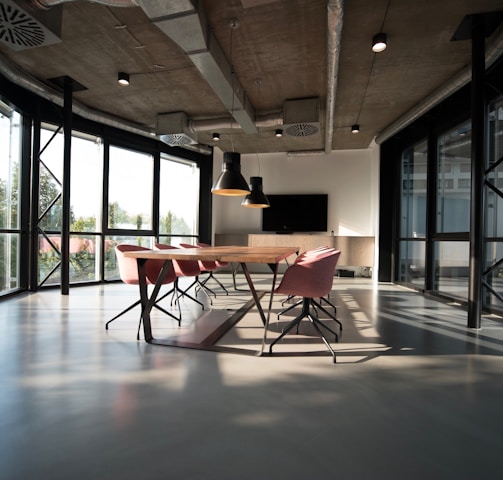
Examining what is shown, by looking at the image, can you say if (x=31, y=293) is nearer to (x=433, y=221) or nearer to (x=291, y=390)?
(x=291, y=390)

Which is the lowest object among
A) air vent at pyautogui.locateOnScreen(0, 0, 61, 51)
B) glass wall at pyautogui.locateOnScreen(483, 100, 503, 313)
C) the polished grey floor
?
the polished grey floor

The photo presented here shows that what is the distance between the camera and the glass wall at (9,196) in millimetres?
4770

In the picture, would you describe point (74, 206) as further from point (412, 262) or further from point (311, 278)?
point (412, 262)

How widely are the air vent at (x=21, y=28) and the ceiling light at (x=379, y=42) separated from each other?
3.27m

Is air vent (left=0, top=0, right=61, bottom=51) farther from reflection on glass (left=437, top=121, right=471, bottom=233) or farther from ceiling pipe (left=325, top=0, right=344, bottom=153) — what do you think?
reflection on glass (left=437, top=121, right=471, bottom=233)

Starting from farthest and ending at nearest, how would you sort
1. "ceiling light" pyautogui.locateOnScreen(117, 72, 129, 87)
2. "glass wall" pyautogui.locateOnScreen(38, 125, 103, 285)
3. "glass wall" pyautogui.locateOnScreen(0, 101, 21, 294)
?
"glass wall" pyautogui.locateOnScreen(38, 125, 103, 285) < "glass wall" pyautogui.locateOnScreen(0, 101, 21, 294) < "ceiling light" pyautogui.locateOnScreen(117, 72, 129, 87)

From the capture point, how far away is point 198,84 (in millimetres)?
5000

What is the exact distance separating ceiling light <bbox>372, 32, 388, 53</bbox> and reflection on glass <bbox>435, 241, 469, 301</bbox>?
303 centimetres

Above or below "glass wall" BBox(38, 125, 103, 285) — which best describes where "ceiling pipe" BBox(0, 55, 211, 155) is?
above

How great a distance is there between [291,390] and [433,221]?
485cm

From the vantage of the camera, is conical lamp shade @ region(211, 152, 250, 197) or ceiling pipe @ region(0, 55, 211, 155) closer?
conical lamp shade @ region(211, 152, 250, 197)

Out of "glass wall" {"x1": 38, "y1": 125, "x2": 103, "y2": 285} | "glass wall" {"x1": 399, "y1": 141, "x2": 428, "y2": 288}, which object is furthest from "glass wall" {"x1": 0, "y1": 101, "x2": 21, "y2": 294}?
"glass wall" {"x1": 399, "y1": 141, "x2": 428, "y2": 288}

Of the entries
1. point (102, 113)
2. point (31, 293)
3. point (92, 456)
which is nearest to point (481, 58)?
point (92, 456)

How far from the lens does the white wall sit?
8.48 metres
